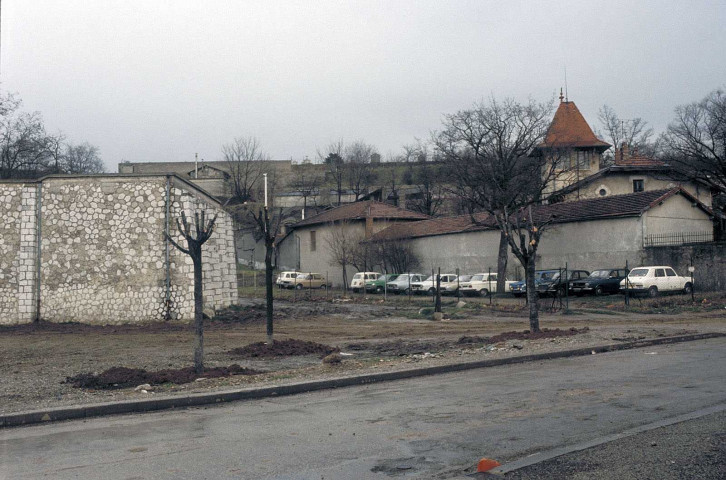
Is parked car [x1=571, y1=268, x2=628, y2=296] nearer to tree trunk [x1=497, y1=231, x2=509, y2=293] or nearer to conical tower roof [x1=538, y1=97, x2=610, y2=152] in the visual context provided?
tree trunk [x1=497, y1=231, x2=509, y2=293]

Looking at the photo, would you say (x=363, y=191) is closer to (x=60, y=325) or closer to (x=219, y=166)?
(x=219, y=166)

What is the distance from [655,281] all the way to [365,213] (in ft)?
101

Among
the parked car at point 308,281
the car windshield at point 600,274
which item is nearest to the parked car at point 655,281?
the car windshield at point 600,274

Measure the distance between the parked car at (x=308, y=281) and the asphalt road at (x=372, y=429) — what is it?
49336 millimetres

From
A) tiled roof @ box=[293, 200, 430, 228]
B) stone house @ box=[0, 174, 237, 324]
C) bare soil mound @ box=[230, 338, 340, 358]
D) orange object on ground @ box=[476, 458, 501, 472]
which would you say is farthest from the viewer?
tiled roof @ box=[293, 200, 430, 228]

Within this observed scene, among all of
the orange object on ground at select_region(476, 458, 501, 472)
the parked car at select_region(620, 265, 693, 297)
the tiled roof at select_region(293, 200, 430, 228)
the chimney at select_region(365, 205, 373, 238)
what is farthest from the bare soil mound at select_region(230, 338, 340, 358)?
the tiled roof at select_region(293, 200, 430, 228)

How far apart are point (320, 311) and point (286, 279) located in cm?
2735

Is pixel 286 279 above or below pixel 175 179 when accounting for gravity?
below

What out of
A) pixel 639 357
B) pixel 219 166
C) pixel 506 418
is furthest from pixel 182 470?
pixel 219 166

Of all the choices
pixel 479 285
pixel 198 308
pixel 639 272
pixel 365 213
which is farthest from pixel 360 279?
pixel 198 308

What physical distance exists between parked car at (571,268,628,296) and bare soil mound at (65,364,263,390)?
3032 cm

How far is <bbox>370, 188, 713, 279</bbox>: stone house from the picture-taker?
42.1 metres

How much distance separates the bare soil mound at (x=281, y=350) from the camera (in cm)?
1642

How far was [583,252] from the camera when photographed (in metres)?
45.4
